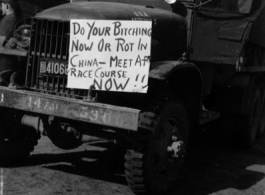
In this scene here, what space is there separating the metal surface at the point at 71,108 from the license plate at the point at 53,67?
313mm

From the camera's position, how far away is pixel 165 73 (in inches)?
186

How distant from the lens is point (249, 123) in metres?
7.68

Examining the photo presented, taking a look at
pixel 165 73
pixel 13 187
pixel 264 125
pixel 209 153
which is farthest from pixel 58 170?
pixel 264 125

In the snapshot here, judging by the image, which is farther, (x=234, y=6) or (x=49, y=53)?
(x=234, y=6)

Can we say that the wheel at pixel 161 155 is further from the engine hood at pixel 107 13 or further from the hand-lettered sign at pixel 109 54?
the engine hood at pixel 107 13

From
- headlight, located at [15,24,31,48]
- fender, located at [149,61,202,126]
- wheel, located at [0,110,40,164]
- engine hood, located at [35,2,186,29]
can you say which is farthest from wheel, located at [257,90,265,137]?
headlight, located at [15,24,31,48]

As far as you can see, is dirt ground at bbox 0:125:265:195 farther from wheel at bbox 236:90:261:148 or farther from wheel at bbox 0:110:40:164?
Result: wheel at bbox 236:90:261:148

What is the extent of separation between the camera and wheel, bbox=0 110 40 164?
5641 millimetres

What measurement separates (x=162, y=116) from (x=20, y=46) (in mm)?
1672

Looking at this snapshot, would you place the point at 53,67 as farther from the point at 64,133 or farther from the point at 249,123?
the point at 249,123

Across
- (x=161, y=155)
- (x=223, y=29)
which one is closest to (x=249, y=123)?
(x=223, y=29)

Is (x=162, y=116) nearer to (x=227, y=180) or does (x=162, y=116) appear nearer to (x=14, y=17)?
(x=227, y=180)

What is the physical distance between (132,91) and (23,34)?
4.82ft

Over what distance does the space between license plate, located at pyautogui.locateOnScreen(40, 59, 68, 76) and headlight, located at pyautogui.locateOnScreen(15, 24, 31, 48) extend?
1.27 feet
